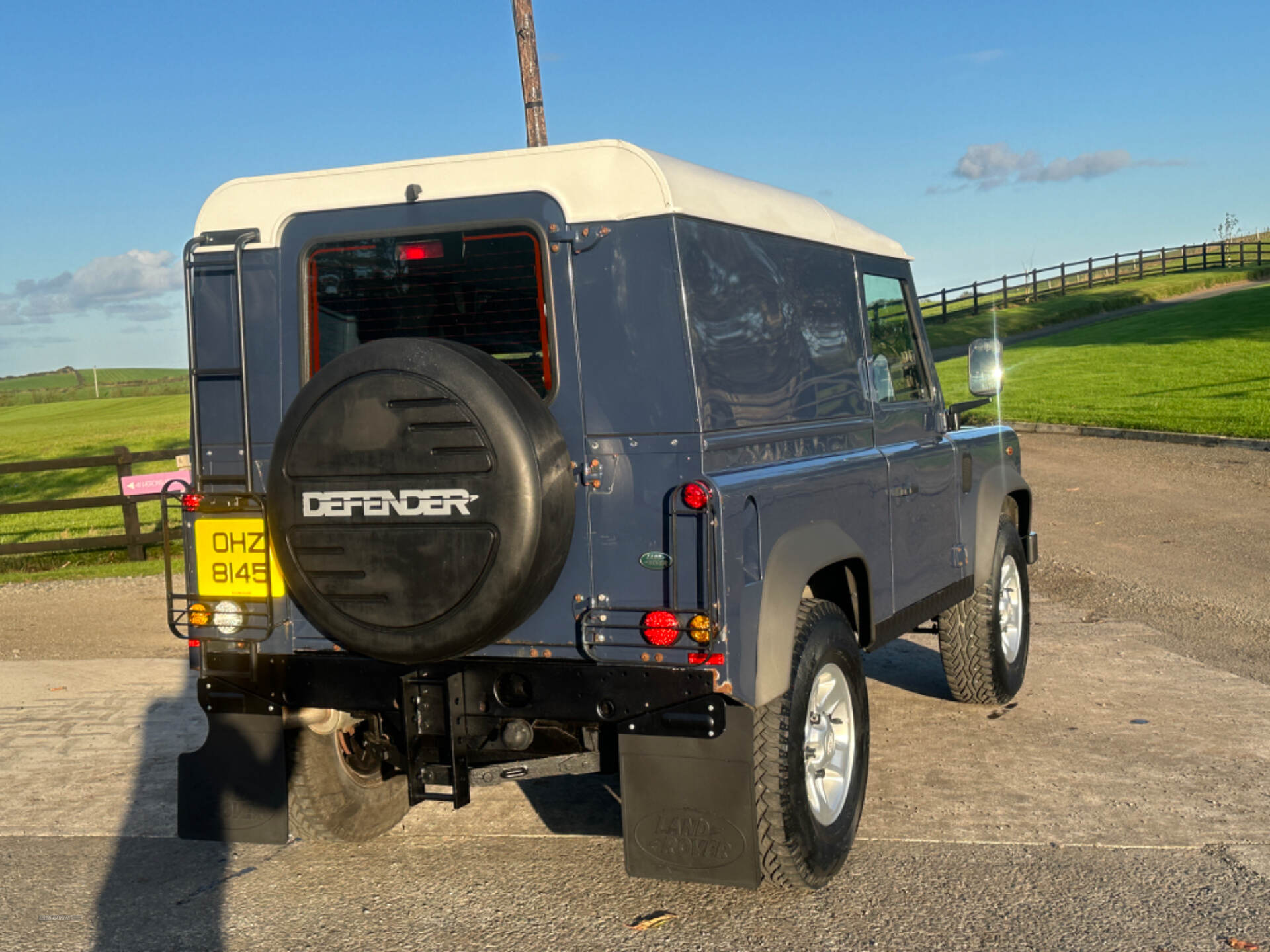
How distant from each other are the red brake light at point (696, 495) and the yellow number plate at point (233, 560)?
1.44 m

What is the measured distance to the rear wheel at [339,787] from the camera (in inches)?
191

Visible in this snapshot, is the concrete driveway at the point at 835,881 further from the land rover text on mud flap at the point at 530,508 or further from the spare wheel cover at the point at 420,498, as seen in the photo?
the spare wheel cover at the point at 420,498

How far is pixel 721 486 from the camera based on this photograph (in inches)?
151

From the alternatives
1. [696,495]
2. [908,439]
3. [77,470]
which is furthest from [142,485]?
[77,470]

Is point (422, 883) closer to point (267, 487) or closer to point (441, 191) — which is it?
point (267, 487)

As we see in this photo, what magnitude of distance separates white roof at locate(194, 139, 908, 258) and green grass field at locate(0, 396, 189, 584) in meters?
9.77

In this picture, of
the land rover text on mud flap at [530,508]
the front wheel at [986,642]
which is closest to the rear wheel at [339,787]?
the land rover text on mud flap at [530,508]

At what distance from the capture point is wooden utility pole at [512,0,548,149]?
13070 mm

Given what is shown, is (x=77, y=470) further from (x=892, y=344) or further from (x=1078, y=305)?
(x=1078, y=305)

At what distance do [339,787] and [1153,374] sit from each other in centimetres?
2495

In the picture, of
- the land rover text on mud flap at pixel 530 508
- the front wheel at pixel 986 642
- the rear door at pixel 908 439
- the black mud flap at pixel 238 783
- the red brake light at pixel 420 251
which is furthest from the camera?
the front wheel at pixel 986 642

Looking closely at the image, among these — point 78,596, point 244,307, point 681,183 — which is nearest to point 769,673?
point 681,183

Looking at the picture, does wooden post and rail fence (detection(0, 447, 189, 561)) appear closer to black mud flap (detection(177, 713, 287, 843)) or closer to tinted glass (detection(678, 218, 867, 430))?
black mud flap (detection(177, 713, 287, 843))

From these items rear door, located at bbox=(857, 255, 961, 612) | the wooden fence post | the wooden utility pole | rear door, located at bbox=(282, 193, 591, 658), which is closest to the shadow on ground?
rear door, located at bbox=(857, 255, 961, 612)
